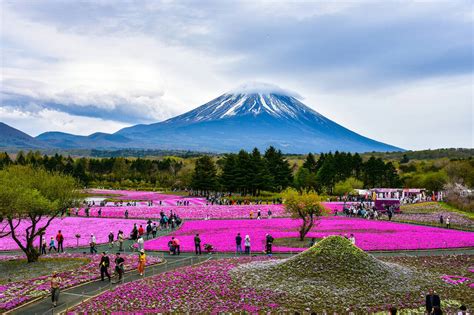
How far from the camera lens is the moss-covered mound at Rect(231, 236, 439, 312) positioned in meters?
19.7

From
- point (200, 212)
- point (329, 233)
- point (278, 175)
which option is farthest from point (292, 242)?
point (278, 175)

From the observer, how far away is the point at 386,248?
35.2 meters

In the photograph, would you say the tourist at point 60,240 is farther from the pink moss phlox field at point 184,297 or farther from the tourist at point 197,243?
the pink moss phlox field at point 184,297

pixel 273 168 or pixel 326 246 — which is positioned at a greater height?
pixel 273 168

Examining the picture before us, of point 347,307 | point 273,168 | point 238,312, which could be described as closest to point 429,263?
point 347,307

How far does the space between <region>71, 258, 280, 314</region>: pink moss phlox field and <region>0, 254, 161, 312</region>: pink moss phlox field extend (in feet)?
11.6

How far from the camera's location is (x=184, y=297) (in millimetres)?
20766

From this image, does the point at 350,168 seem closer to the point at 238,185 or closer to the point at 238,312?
the point at 238,185

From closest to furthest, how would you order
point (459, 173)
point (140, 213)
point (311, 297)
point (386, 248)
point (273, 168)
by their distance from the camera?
point (311, 297) → point (386, 248) → point (140, 213) → point (459, 173) → point (273, 168)

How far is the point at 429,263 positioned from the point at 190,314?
1793 cm

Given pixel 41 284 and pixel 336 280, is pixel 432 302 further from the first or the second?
pixel 41 284

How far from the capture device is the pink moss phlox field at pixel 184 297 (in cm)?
1897

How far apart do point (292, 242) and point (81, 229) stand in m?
24.1

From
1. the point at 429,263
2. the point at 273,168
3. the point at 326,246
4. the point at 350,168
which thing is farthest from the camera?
the point at 350,168
